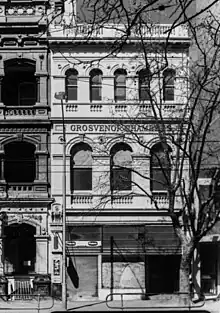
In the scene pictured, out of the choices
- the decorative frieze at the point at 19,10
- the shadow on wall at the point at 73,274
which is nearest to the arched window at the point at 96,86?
the decorative frieze at the point at 19,10

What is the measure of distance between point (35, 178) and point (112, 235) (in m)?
4.09

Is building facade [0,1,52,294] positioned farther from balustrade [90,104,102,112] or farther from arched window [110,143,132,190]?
arched window [110,143,132,190]

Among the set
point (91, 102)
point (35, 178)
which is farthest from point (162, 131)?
point (35, 178)

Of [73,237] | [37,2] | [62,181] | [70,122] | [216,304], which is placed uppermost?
[37,2]

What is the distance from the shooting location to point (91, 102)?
28844 millimetres

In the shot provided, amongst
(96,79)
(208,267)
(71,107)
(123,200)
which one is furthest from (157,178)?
(96,79)

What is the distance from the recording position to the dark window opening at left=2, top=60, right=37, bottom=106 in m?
29.5

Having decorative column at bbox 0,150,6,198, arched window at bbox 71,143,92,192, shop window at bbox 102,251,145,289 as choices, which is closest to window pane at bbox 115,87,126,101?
arched window at bbox 71,143,92,192

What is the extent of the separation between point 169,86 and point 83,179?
5401 millimetres

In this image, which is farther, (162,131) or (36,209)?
(36,209)

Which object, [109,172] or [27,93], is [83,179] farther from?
[27,93]

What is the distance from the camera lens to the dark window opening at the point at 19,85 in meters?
29.5

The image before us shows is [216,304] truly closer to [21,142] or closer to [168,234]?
[168,234]

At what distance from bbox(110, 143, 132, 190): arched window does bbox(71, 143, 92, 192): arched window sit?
98 cm
